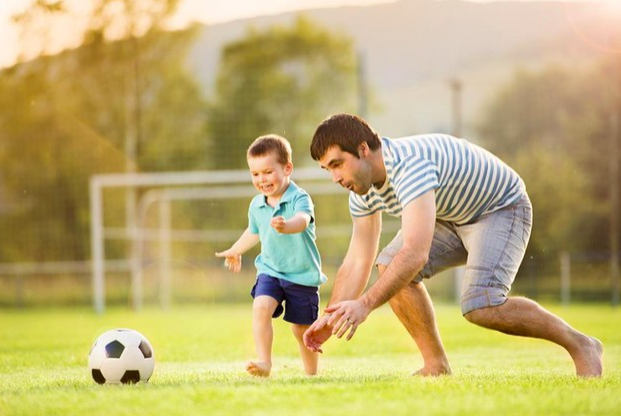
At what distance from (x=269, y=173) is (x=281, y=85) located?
2840 cm

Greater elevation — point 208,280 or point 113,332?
point 113,332

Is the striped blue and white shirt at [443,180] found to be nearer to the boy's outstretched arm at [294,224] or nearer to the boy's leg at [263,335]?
the boy's outstretched arm at [294,224]

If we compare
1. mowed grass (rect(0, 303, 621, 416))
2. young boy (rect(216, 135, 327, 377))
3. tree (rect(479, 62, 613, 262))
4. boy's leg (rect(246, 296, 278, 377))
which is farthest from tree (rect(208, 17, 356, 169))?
boy's leg (rect(246, 296, 278, 377))

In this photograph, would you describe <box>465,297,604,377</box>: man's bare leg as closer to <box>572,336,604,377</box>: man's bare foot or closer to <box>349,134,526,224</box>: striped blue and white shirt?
<box>572,336,604,377</box>: man's bare foot

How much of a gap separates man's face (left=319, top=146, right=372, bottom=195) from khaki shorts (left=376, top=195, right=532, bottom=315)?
2.30 ft

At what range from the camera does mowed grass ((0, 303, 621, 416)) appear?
434 cm

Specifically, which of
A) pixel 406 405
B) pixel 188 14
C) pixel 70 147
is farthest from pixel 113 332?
pixel 188 14

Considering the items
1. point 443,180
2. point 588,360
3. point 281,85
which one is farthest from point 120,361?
point 281,85

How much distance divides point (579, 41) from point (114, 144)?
1850 centimetres

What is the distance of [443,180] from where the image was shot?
18.0 ft

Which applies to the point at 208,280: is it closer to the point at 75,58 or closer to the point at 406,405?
the point at 75,58

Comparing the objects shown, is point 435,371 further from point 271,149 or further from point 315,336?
point 271,149

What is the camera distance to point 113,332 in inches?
227

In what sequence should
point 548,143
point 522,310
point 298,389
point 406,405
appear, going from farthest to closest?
point 548,143 < point 522,310 < point 298,389 < point 406,405
